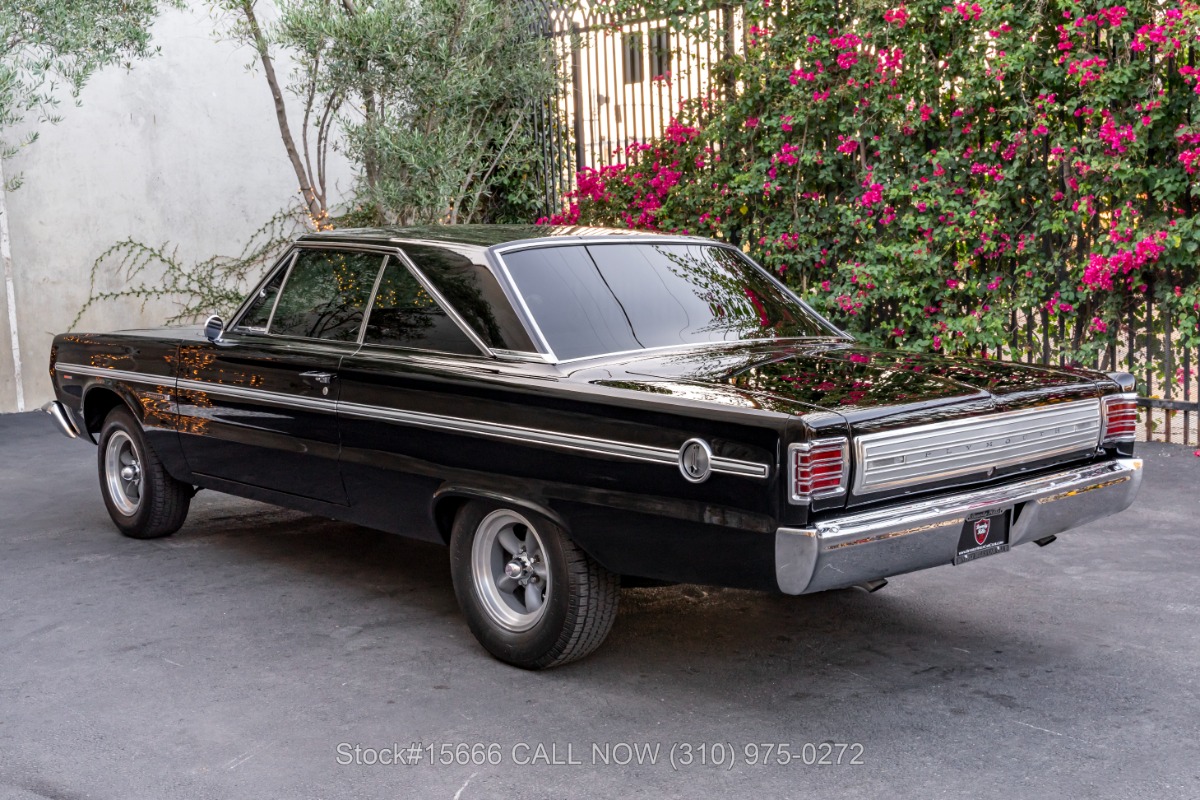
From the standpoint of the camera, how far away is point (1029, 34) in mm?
8250

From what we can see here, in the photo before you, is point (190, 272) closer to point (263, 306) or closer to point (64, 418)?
point (64, 418)

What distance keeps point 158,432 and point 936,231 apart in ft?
17.6

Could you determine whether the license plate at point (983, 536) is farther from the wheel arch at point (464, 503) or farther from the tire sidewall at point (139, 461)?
the tire sidewall at point (139, 461)

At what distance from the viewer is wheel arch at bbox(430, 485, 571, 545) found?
418 cm

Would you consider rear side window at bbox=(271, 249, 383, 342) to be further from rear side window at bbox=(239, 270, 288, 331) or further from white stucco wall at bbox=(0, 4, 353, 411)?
white stucco wall at bbox=(0, 4, 353, 411)

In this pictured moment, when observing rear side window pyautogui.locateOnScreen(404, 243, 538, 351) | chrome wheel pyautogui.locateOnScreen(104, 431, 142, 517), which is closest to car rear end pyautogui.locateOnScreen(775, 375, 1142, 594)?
rear side window pyautogui.locateOnScreen(404, 243, 538, 351)

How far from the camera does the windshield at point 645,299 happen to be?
183 inches

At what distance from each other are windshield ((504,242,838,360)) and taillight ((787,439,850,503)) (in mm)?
1166

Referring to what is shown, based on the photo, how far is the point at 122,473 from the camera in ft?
21.8

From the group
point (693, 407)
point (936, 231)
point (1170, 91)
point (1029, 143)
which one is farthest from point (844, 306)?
point (693, 407)

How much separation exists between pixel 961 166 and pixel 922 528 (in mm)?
5590

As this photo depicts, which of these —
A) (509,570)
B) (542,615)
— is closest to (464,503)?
(509,570)

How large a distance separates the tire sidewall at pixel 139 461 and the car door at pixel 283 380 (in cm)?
50

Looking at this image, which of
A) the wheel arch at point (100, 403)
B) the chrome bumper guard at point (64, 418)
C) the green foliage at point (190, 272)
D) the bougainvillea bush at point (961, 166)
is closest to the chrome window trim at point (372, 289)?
the wheel arch at point (100, 403)
